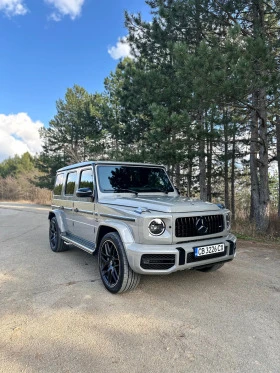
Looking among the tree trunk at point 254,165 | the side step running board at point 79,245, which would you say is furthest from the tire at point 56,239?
the tree trunk at point 254,165

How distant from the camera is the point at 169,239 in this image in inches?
135

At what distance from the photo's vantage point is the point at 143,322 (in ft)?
9.75

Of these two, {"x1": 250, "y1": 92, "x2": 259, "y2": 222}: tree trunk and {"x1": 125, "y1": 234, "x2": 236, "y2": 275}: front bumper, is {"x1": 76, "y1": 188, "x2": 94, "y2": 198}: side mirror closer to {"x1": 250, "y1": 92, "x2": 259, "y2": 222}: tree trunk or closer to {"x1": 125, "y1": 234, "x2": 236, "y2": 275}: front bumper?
{"x1": 125, "y1": 234, "x2": 236, "y2": 275}: front bumper

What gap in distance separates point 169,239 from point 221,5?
7.80m

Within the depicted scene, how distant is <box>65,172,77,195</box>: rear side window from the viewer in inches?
220

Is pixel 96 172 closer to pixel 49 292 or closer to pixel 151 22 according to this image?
pixel 49 292

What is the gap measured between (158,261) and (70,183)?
10.4 ft

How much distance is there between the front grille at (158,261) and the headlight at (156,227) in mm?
290

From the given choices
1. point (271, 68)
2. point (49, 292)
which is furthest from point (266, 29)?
point (49, 292)

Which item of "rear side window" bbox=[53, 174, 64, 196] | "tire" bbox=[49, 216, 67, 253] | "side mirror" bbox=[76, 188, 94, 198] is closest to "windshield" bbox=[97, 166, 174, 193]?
"side mirror" bbox=[76, 188, 94, 198]

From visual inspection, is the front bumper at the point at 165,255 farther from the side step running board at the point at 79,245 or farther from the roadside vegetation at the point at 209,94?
the roadside vegetation at the point at 209,94

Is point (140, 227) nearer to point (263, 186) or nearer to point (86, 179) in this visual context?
point (86, 179)

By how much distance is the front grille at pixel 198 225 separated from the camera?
3.53 m

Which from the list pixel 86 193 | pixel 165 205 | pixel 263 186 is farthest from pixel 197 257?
pixel 263 186
